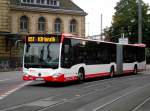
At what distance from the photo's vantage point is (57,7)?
66500mm

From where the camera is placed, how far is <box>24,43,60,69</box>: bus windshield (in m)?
22.5

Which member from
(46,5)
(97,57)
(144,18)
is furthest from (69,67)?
(144,18)

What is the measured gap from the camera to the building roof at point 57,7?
62.2 meters

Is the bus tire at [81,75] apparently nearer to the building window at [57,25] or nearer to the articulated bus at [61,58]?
the articulated bus at [61,58]

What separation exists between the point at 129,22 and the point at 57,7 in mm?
20139

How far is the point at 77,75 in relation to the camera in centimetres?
2475

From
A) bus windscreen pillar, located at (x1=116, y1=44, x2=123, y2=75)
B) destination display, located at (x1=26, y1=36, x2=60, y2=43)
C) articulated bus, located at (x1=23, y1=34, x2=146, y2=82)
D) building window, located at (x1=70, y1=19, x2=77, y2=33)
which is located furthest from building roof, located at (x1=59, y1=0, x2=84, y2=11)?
destination display, located at (x1=26, y1=36, x2=60, y2=43)

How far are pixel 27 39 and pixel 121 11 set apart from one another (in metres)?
64.8

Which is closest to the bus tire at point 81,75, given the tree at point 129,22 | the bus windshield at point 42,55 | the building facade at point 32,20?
the bus windshield at point 42,55

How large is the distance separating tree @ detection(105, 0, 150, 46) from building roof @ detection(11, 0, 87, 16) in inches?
610

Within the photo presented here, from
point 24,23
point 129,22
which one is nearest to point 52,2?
point 24,23

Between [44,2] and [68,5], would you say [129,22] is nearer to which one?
[68,5]

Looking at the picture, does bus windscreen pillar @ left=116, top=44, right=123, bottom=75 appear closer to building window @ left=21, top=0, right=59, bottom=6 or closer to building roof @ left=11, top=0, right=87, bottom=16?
building roof @ left=11, top=0, right=87, bottom=16

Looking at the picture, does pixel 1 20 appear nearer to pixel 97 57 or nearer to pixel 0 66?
pixel 0 66
